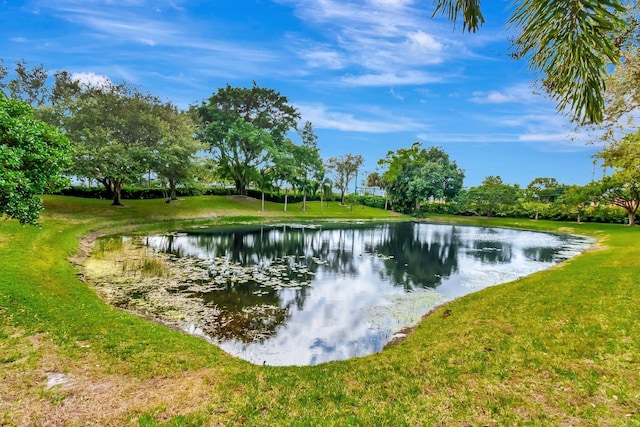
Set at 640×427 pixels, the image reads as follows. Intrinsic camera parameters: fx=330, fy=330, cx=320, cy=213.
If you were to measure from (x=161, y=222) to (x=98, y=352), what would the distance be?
1122 inches

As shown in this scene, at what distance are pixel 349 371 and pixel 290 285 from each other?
7.75 meters

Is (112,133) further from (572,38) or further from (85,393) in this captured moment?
(572,38)

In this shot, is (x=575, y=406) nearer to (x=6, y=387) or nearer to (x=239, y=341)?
(x=239, y=341)

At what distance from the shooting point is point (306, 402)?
15.2 ft

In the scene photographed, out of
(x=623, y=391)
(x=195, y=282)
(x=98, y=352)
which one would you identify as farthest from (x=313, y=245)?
(x=623, y=391)

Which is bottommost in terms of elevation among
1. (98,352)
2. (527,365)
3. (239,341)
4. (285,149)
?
(239,341)

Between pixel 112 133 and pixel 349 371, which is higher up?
pixel 112 133

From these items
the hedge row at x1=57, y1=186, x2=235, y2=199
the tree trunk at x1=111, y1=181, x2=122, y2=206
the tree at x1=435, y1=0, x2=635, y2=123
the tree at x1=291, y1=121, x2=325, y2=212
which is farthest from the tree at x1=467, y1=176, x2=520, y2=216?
the tree at x1=435, y1=0, x2=635, y2=123

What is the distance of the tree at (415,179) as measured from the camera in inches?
2234

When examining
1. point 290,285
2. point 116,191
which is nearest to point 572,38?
point 290,285

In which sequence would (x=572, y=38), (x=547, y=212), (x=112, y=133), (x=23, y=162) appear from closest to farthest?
(x=572, y=38), (x=23, y=162), (x=112, y=133), (x=547, y=212)

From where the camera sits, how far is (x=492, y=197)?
56.4 m

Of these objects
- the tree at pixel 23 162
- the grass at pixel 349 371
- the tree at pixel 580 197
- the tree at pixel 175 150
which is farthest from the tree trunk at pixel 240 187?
the tree at pixel 580 197

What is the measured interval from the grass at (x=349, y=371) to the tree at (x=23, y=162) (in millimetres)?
2202
